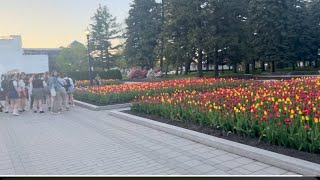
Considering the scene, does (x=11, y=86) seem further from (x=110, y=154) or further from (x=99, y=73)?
(x=99, y=73)

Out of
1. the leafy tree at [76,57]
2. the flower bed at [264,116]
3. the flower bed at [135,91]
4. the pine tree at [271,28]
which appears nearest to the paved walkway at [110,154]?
the flower bed at [264,116]

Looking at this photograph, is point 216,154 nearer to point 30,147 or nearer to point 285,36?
point 30,147

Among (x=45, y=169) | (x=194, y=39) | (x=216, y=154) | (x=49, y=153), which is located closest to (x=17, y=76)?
(x=49, y=153)

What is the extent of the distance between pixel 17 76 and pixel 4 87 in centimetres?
54

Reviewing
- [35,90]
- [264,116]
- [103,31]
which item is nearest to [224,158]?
[264,116]

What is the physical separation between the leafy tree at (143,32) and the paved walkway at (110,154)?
79.1 ft

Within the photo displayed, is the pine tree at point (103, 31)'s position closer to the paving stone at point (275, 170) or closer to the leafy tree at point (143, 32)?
the leafy tree at point (143, 32)

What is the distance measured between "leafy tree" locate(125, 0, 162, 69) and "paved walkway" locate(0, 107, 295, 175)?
79.1 ft

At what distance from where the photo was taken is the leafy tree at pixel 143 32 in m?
31.0

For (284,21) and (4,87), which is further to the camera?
(284,21)

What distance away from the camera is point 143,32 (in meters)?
31.1

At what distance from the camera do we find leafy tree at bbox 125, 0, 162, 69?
102ft

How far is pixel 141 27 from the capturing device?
104ft

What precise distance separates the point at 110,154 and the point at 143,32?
27025 millimetres
